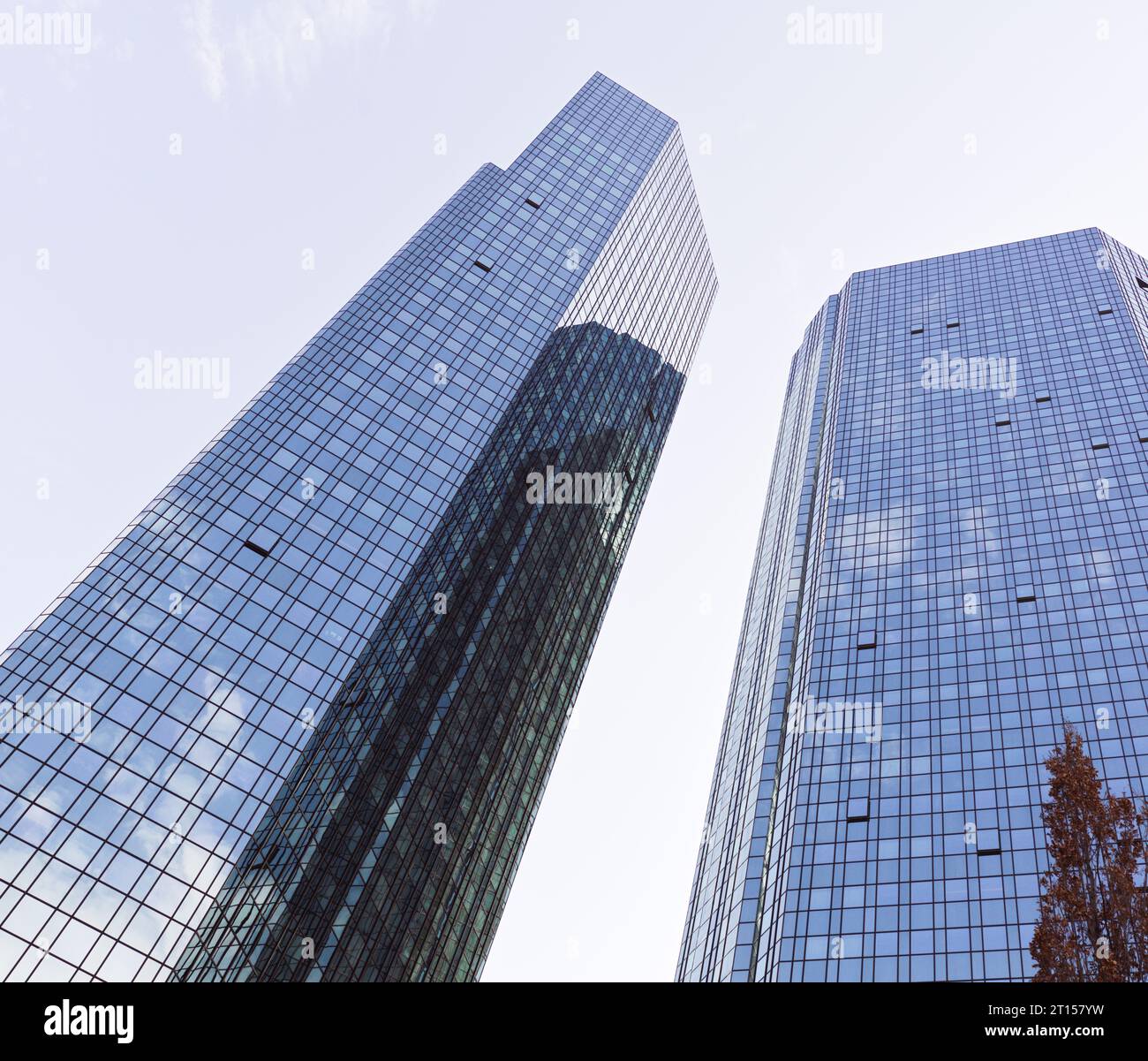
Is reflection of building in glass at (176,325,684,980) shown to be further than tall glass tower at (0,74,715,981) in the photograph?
Yes

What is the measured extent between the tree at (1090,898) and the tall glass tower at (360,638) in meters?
46.2

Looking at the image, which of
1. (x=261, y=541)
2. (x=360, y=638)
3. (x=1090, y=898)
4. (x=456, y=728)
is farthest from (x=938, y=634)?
(x=1090, y=898)

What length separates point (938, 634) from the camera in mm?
89312

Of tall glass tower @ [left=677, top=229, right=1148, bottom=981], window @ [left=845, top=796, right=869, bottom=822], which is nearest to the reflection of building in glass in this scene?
tall glass tower @ [left=677, top=229, right=1148, bottom=981]

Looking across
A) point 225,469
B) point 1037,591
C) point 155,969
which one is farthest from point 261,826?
point 1037,591

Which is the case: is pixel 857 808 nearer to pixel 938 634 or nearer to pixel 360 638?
pixel 938 634

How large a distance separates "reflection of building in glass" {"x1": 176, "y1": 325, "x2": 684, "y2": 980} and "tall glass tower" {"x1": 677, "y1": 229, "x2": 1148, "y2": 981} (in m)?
19.9

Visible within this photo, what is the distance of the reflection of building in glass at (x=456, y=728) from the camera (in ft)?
217

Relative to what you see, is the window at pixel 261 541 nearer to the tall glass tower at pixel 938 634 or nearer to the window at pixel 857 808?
the tall glass tower at pixel 938 634

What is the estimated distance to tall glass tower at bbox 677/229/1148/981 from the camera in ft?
231

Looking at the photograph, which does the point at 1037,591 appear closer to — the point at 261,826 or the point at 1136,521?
the point at 1136,521

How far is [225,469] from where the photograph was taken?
259 ft

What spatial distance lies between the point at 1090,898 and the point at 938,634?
66.6 metres

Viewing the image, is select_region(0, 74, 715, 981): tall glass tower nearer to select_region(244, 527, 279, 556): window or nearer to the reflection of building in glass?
select_region(244, 527, 279, 556): window
